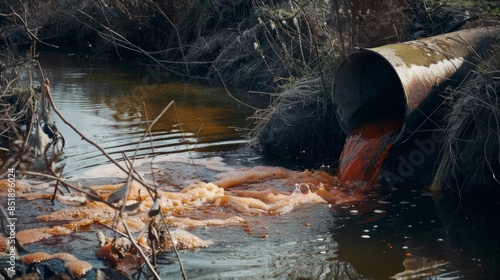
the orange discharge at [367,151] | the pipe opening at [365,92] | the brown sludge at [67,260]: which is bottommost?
the brown sludge at [67,260]

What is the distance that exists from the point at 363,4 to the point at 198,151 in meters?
2.85

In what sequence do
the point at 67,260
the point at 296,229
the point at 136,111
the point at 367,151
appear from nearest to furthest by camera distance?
the point at 67,260 < the point at 296,229 < the point at 367,151 < the point at 136,111

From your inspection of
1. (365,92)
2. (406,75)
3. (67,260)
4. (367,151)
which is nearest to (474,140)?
(406,75)

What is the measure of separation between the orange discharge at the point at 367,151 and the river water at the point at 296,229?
0.24 m

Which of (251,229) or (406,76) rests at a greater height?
(406,76)

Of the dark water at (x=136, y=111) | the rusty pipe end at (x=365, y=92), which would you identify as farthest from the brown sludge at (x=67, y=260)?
the rusty pipe end at (x=365, y=92)

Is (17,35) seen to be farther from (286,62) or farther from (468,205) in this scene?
(468,205)

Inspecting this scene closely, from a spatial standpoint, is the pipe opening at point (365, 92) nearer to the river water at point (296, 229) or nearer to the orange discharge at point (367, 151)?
the orange discharge at point (367, 151)

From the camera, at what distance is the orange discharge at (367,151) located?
28.8 ft

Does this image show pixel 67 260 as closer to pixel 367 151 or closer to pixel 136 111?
pixel 367 151

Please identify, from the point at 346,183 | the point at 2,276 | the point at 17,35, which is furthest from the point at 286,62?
the point at 17,35

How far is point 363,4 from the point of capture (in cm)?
1021

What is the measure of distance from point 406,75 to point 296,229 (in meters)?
2.34

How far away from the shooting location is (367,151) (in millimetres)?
8945
